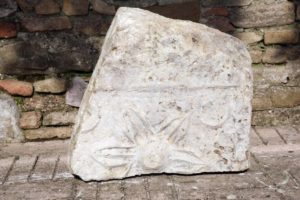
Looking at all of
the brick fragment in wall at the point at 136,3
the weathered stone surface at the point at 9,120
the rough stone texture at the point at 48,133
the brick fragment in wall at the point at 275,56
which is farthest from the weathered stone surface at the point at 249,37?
the weathered stone surface at the point at 9,120

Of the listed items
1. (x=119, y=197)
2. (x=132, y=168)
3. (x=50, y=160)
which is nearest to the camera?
(x=119, y=197)

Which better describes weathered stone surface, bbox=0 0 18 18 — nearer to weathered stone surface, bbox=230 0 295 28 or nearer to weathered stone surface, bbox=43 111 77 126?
weathered stone surface, bbox=43 111 77 126

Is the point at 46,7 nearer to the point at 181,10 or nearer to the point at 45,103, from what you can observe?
the point at 45,103

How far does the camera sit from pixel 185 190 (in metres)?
2.78

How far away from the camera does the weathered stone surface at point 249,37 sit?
374 centimetres

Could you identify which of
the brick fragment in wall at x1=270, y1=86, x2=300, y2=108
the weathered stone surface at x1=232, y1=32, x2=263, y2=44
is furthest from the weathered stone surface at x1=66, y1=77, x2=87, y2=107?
the brick fragment in wall at x1=270, y1=86, x2=300, y2=108

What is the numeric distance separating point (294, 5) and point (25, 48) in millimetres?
1900

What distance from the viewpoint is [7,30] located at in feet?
11.6

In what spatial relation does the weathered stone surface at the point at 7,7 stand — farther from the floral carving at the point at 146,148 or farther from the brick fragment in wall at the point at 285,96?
the brick fragment in wall at the point at 285,96

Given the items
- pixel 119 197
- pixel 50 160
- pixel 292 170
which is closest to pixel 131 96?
pixel 119 197

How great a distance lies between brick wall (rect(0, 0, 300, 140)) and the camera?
3561 mm

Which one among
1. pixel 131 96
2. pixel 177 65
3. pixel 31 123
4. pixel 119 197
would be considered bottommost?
pixel 31 123

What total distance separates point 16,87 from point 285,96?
1.90 m

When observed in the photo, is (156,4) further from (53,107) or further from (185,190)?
(185,190)
